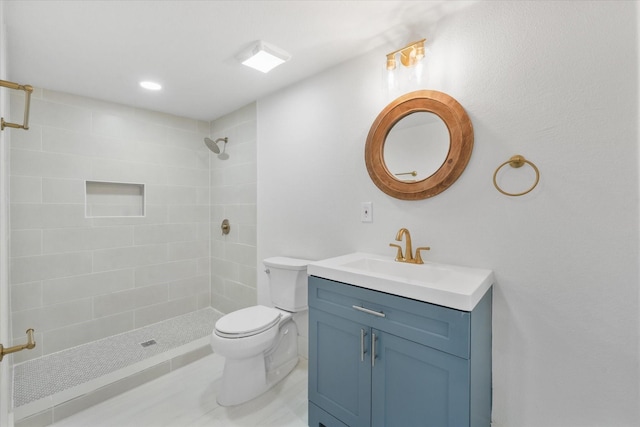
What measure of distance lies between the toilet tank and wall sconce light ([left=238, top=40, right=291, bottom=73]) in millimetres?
1409

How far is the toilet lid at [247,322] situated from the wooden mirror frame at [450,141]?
116cm

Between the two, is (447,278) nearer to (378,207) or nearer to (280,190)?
(378,207)

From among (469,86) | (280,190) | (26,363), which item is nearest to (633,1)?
(469,86)

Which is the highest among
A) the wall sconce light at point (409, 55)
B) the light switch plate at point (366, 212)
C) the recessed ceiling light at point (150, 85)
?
the recessed ceiling light at point (150, 85)

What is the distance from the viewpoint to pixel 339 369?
4.78ft

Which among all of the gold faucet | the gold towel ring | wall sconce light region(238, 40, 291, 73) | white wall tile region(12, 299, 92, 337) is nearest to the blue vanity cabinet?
the gold faucet

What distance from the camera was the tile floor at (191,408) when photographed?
1.67 m

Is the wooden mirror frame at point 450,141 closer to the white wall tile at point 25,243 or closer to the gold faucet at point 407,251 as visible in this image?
the gold faucet at point 407,251

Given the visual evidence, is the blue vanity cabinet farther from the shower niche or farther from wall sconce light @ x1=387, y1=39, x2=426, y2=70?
the shower niche

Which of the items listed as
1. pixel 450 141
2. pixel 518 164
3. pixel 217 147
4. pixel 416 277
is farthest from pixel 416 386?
pixel 217 147

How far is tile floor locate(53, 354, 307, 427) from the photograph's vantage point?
1668mm

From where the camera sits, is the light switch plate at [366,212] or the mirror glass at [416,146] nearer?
the mirror glass at [416,146]

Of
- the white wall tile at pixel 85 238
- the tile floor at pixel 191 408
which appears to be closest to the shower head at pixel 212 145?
the white wall tile at pixel 85 238

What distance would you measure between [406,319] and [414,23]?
1.56m
